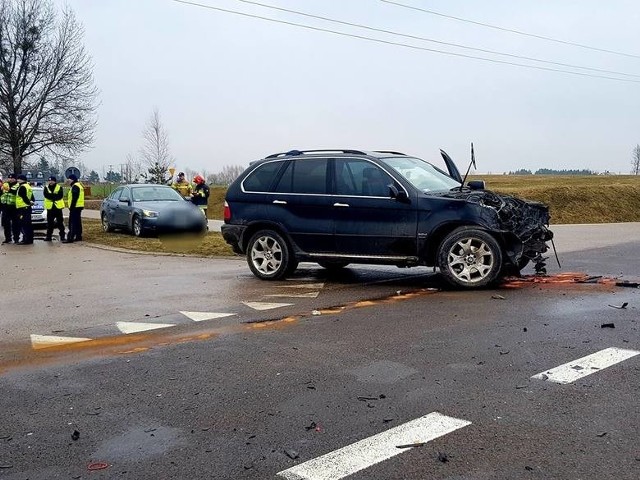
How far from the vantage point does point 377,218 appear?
9125 mm

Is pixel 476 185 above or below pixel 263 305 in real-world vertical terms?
above

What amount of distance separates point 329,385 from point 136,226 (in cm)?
1476

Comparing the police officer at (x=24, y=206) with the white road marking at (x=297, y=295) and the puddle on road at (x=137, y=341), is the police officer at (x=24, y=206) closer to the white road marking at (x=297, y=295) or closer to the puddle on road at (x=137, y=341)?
the white road marking at (x=297, y=295)

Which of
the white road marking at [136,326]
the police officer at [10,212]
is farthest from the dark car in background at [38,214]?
the white road marking at [136,326]

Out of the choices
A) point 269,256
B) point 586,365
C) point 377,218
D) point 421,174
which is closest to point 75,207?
point 269,256

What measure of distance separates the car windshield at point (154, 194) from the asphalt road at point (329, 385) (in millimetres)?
10322

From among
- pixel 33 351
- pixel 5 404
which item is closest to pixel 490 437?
pixel 5 404

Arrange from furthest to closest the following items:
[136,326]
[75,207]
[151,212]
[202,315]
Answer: [151,212]
[75,207]
[202,315]
[136,326]

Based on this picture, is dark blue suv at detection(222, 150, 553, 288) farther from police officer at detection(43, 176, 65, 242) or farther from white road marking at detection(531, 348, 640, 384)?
police officer at detection(43, 176, 65, 242)

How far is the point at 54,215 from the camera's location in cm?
1838

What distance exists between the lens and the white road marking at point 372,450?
335 cm

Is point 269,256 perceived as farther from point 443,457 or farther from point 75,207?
point 75,207

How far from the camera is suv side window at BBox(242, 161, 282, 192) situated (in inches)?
397

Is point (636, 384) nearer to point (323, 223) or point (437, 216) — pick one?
point (437, 216)
